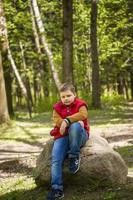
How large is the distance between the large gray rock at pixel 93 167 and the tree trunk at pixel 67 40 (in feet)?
42.8

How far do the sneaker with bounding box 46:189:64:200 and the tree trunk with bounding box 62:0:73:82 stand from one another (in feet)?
45.1

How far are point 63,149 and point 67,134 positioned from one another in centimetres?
24

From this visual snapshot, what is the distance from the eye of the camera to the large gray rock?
26.3ft

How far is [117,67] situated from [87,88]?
317cm

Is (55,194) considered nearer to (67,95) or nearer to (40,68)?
(67,95)

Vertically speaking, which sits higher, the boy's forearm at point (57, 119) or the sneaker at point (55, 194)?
the boy's forearm at point (57, 119)

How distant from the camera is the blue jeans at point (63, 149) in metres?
7.82

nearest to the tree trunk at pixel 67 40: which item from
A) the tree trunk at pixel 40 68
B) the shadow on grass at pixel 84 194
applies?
the tree trunk at pixel 40 68

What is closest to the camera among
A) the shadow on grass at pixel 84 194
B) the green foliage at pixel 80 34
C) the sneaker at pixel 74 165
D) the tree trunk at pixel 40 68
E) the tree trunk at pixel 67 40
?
the shadow on grass at pixel 84 194

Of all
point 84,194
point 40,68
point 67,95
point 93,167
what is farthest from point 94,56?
point 84,194

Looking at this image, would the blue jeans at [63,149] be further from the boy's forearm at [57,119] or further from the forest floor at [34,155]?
the forest floor at [34,155]

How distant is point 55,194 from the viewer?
25.2ft

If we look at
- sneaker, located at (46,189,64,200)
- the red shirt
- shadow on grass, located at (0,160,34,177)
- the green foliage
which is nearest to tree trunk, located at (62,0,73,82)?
the green foliage

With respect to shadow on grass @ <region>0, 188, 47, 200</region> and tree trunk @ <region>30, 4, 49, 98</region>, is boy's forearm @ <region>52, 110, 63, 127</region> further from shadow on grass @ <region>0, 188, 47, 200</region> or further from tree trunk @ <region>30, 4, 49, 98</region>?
tree trunk @ <region>30, 4, 49, 98</region>
